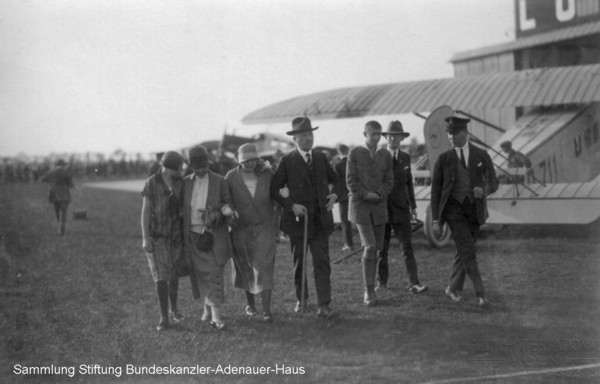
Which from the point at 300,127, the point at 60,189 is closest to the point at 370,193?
the point at 300,127

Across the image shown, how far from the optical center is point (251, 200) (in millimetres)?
5348

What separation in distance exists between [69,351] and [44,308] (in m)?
1.64

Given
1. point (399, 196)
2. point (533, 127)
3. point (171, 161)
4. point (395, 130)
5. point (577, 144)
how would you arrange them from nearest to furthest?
point (171, 161) → point (399, 196) → point (395, 130) → point (577, 144) → point (533, 127)

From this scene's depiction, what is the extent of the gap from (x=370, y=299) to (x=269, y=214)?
1263mm

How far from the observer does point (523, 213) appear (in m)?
9.15

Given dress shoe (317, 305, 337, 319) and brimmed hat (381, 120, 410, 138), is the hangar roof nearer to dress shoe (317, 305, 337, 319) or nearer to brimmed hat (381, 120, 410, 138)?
brimmed hat (381, 120, 410, 138)

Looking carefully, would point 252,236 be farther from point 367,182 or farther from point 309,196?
point 367,182

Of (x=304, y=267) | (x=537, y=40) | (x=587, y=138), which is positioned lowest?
(x=304, y=267)

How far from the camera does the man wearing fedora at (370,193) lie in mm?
5762

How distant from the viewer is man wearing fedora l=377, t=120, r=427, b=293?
6.34m

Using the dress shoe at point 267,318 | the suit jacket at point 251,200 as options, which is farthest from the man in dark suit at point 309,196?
the dress shoe at point 267,318

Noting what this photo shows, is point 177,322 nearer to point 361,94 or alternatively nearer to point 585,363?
point 585,363

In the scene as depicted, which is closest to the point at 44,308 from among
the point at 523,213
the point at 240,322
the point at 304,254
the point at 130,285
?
the point at 130,285

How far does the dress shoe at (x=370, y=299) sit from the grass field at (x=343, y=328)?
10cm
